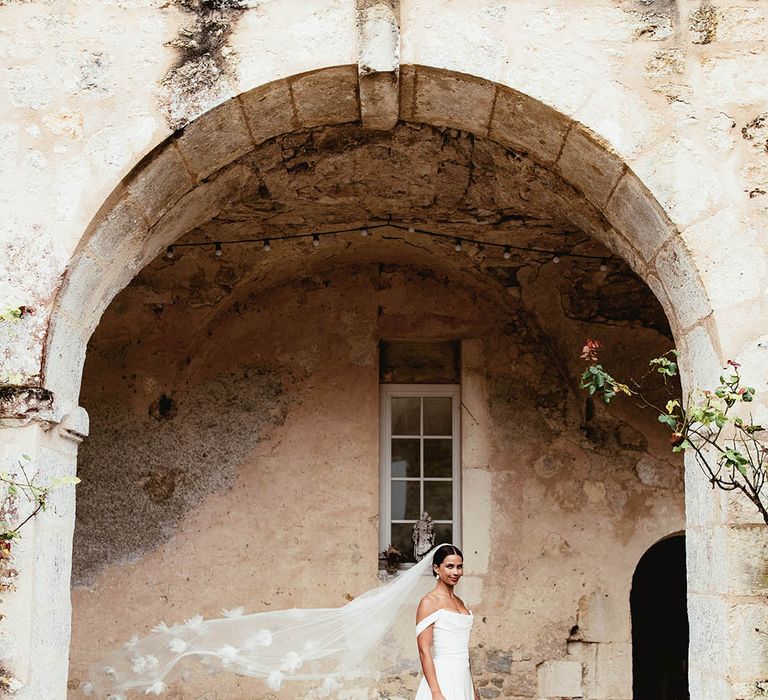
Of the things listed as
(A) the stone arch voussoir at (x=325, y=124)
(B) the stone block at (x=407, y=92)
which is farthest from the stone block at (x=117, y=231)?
(B) the stone block at (x=407, y=92)

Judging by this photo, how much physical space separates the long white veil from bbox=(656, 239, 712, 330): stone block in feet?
8.70

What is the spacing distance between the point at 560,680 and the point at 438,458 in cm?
158

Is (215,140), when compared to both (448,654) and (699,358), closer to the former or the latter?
(699,358)

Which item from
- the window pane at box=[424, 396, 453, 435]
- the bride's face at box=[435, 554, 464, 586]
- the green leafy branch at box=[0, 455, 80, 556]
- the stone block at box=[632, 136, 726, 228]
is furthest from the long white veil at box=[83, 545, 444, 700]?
the stone block at box=[632, 136, 726, 228]

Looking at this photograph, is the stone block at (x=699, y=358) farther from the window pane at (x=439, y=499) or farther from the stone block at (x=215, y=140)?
A: the window pane at (x=439, y=499)

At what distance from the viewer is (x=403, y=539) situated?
6.42 meters

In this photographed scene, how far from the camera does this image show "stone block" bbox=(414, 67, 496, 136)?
13.0 ft

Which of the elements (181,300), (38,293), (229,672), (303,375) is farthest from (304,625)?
(38,293)

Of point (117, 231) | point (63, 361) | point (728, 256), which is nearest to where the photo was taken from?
point (728, 256)

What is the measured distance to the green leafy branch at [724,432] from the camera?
3279mm

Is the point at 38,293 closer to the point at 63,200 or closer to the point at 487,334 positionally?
the point at 63,200

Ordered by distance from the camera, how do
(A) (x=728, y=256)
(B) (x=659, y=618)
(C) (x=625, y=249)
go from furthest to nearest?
1. (B) (x=659, y=618)
2. (C) (x=625, y=249)
3. (A) (x=728, y=256)

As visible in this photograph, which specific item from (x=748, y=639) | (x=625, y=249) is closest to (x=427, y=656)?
(x=748, y=639)

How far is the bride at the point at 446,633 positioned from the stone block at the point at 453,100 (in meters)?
2.24
